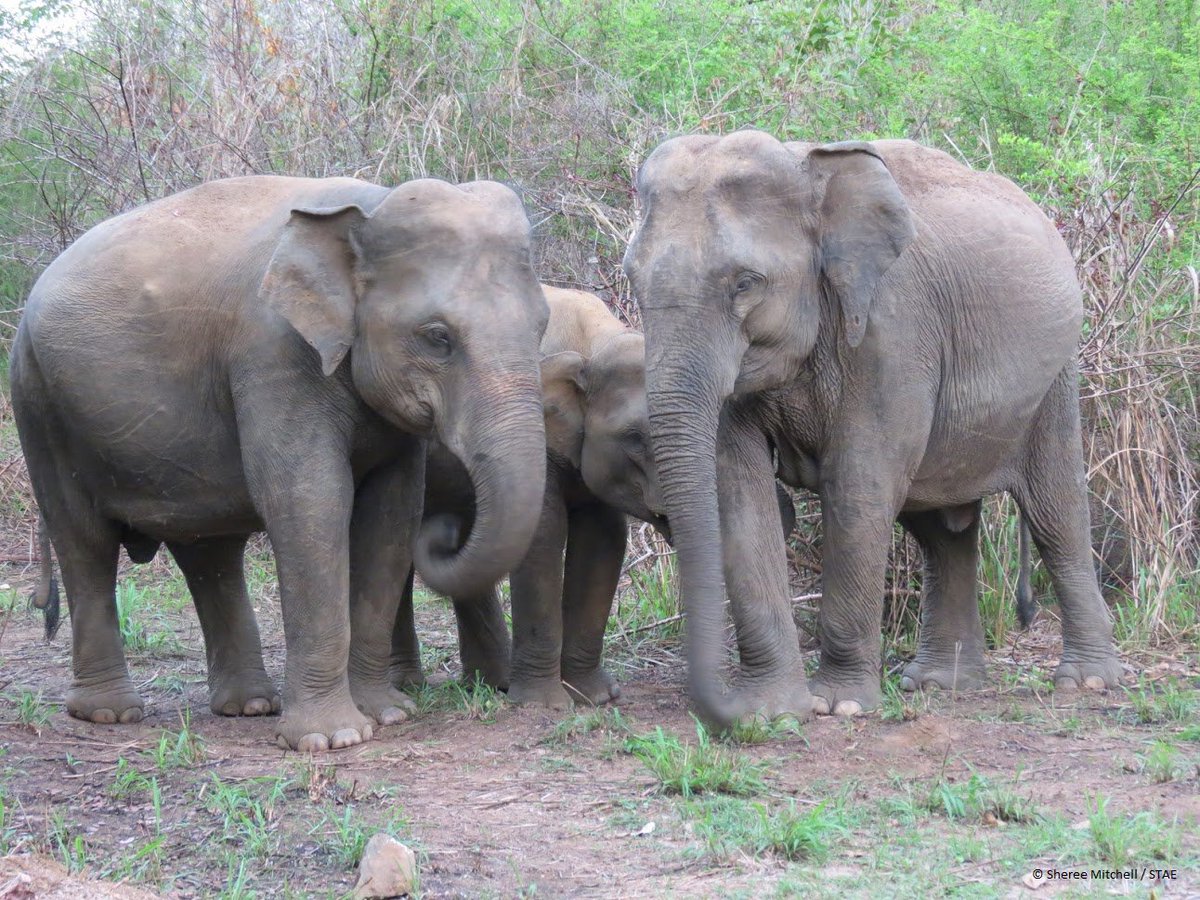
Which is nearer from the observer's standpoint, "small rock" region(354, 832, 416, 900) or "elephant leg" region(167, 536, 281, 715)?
"small rock" region(354, 832, 416, 900)

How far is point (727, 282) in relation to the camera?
211 inches

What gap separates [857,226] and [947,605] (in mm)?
1897

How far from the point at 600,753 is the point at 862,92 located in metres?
6.10

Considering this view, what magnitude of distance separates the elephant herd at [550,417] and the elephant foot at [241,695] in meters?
0.01

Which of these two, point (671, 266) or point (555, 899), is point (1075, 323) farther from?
point (555, 899)

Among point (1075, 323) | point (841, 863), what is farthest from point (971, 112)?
point (841, 863)

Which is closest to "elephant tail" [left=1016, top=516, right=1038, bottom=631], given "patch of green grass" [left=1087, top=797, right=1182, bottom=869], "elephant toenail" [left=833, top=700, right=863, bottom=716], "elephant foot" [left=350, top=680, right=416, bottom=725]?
"elephant toenail" [left=833, top=700, right=863, bottom=716]

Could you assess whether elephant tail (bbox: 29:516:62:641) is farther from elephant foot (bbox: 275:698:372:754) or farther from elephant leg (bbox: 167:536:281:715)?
elephant foot (bbox: 275:698:372:754)

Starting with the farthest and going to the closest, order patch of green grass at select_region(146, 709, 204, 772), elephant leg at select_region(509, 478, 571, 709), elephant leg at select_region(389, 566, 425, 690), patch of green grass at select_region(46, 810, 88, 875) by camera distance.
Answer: elephant leg at select_region(389, 566, 425, 690)
elephant leg at select_region(509, 478, 571, 709)
patch of green grass at select_region(146, 709, 204, 772)
patch of green grass at select_region(46, 810, 88, 875)

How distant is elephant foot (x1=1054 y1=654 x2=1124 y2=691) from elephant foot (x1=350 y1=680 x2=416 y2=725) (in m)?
2.60

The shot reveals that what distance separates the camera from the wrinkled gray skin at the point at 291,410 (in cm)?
527

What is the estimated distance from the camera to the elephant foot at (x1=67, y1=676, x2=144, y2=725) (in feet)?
20.1

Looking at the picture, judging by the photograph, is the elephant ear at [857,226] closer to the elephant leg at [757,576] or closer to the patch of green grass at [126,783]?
the elephant leg at [757,576]

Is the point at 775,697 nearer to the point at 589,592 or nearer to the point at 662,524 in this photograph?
the point at 662,524
